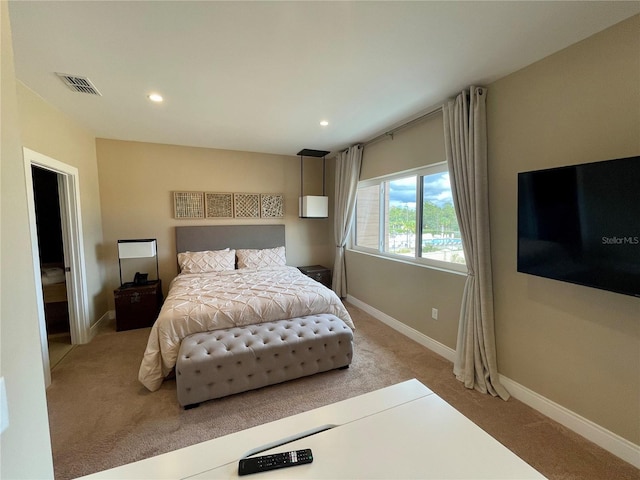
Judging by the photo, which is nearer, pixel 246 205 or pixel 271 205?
pixel 246 205

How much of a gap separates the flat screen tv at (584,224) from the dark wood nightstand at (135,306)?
404cm

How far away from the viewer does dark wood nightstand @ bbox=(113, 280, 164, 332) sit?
3.43 meters

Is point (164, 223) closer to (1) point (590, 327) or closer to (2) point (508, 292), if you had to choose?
(2) point (508, 292)

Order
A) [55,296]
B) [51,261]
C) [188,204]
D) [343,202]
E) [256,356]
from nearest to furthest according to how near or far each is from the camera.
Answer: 1. [256,356]
2. [55,296]
3. [51,261]
4. [188,204]
5. [343,202]

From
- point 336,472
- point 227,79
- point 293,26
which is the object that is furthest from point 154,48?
point 336,472

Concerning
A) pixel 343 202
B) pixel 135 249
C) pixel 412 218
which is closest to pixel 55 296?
pixel 135 249

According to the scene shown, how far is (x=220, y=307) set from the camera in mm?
2502

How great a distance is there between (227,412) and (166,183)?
334cm

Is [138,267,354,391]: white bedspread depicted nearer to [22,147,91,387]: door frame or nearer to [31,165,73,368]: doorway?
[22,147,91,387]: door frame

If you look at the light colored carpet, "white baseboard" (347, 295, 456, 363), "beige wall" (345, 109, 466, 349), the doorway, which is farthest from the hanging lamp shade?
the doorway

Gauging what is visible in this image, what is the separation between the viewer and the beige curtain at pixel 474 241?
2227 millimetres

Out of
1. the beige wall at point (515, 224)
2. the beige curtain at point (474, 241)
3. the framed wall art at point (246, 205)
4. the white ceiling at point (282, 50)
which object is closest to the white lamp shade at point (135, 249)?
the framed wall art at point (246, 205)

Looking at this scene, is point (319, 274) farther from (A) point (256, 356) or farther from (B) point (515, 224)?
(B) point (515, 224)

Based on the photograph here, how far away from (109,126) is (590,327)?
16.0ft
